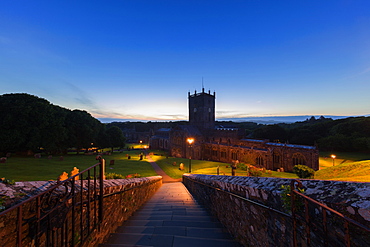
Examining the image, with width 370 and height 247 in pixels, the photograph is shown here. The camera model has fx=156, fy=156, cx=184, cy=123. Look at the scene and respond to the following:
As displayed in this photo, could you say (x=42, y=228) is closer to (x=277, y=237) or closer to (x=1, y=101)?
(x=277, y=237)

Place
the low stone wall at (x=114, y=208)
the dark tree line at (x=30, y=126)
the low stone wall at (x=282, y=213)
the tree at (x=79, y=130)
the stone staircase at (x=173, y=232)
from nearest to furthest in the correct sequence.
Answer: the low stone wall at (x=282, y=213) → the stone staircase at (x=173, y=232) → the low stone wall at (x=114, y=208) → the dark tree line at (x=30, y=126) → the tree at (x=79, y=130)

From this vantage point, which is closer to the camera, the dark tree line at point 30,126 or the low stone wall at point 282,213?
the low stone wall at point 282,213

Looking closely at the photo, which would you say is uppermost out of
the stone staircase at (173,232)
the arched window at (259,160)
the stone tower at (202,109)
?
the stone tower at (202,109)

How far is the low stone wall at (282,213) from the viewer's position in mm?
1767

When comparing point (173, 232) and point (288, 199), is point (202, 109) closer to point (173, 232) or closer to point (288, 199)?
point (173, 232)

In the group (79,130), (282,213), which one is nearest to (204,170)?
(282,213)

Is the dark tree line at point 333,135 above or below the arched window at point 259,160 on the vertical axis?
above

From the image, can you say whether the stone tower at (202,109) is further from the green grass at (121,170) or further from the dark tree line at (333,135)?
the green grass at (121,170)

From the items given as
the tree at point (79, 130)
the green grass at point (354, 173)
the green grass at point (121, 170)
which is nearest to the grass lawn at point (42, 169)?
the green grass at point (121, 170)

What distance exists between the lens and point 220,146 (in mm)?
43500

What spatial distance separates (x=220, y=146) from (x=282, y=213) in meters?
41.9

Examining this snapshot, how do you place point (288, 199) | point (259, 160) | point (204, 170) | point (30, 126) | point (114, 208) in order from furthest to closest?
point (259, 160) → point (30, 126) → point (204, 170) → point (114, 208) → point (288, 199)

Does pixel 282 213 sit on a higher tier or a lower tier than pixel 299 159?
higher

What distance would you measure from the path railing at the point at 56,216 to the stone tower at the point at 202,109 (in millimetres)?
51471
